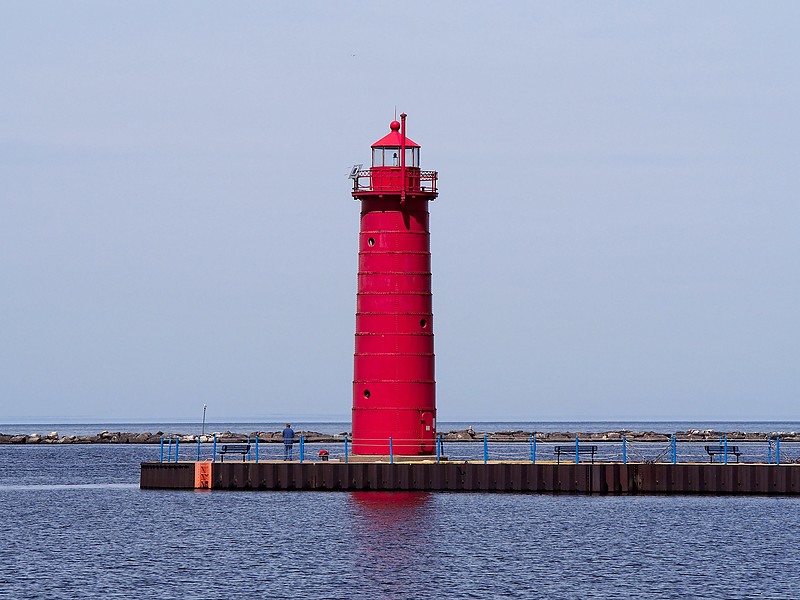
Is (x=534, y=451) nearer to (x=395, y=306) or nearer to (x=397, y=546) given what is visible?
(x=395, y=306)

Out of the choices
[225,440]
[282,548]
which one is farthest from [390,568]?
[225,440]

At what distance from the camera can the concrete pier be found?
2153 inches

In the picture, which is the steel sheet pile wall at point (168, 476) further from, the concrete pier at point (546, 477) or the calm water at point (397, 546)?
the concrete pier at point (546, 477)

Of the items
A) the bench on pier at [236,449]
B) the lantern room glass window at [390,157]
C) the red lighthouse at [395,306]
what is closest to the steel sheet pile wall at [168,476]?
the bench on pier at [236,449]

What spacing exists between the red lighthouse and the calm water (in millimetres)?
2872

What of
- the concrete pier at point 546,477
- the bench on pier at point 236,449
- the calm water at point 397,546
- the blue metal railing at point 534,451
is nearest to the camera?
the calm water at point 397,546

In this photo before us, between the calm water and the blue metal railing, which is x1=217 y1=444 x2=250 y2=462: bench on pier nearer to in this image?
the blue metal railing

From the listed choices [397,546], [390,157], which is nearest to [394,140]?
[390,157]

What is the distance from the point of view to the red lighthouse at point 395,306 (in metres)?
55.8

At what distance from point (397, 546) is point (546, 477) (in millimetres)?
12626

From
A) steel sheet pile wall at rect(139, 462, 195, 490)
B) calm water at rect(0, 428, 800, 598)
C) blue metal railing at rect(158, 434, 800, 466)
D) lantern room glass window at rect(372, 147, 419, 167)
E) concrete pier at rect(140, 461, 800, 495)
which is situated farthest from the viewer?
steel sheet pile wall at rect(139, 462, 195, 490)

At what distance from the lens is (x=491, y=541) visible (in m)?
45.7

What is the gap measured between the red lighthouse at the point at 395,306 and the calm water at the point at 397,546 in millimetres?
2872

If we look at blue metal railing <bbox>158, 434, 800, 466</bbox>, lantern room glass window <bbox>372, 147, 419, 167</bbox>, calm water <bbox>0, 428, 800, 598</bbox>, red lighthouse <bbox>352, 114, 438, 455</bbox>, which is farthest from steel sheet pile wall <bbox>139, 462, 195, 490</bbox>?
lantern room glass window <bbox>372, 147, 419, 167</bbox>
